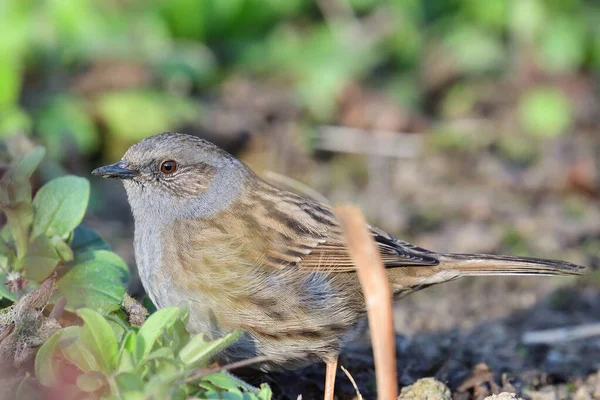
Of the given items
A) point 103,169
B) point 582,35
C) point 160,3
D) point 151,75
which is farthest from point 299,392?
point 582,35

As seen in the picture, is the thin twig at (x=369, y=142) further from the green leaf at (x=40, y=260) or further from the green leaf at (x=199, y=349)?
the green leaf at (x=199, y=349)

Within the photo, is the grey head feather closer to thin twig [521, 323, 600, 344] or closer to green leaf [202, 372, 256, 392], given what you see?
green leaf [202, 372, 256, 392]

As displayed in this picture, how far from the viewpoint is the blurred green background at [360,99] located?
695cm

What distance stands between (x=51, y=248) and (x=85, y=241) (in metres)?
0.29

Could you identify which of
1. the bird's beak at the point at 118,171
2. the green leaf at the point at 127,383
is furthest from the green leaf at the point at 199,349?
the bird's beak at the point at 118,171

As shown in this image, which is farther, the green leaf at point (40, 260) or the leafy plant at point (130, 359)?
the green leaf at point (40, 260)

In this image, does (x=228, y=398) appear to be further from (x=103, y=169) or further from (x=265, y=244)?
(x=103, y=169)

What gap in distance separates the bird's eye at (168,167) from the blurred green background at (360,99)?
1.98 metres

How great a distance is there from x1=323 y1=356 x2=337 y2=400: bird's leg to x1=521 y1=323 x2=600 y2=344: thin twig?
1.58 meters

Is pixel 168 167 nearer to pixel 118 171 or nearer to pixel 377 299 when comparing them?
pixel 118 171

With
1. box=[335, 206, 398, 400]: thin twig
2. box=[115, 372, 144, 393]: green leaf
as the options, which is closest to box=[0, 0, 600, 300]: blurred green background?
box=[115, 372, 144, 393]: green leaf

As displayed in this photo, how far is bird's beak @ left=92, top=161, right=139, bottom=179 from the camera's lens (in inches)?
163

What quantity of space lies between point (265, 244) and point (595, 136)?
5.03m

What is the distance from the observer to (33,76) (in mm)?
7664
